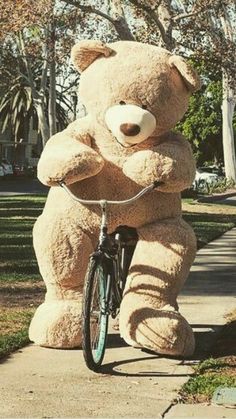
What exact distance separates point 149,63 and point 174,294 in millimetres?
1690

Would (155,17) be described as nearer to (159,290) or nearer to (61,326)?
(159,290)

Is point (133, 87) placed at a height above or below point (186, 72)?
below

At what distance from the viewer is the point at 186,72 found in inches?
228

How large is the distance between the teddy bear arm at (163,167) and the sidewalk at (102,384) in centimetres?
123

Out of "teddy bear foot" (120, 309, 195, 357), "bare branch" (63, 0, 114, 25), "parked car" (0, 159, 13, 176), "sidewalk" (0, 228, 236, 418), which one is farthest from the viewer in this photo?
"parked car" (0, 159, 13, 176)

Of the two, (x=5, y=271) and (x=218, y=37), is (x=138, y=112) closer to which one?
(x=5, y=271)

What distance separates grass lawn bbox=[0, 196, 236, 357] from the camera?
6453mm

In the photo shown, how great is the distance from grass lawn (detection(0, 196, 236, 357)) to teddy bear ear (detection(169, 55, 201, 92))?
89.5 inches

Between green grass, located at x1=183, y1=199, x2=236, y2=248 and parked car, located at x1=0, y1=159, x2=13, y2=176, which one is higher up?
parked car, located at x1=0, y1=159, x2=13, y2=176

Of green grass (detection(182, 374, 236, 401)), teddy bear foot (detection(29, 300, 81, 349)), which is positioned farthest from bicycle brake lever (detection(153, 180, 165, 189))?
green grass (detection(182, 374, 236, 401))

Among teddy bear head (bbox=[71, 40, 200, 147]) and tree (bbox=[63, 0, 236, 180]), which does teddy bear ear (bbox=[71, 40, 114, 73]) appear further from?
tree (bbox=[63, 0, 236, 180])

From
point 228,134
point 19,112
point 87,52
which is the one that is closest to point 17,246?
point 87,52

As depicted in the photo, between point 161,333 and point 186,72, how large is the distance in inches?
74.4

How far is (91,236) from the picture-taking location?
19.0 ft
